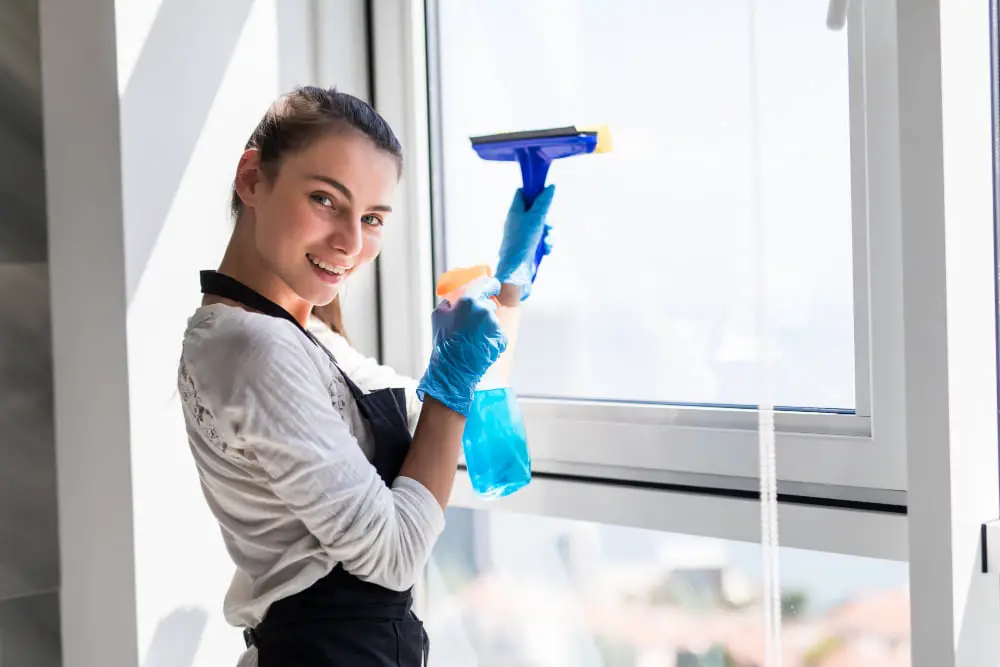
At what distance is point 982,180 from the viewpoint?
40.1 inches

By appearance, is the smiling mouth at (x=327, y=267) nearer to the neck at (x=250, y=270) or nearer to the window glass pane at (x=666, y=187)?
the neck at (x=250, y=270)

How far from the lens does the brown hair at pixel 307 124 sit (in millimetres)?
1066

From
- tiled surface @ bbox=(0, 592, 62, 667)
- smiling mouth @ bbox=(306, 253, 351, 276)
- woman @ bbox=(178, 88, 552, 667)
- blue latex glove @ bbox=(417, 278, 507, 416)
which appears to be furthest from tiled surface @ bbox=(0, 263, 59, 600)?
blue latex glove @ bbox=(417, 278, 507, 416)

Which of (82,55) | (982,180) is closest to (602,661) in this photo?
(982,180)

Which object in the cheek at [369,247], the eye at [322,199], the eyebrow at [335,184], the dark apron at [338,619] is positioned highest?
the eyebrow at [335,184]

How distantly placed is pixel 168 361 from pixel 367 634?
1.72 feet

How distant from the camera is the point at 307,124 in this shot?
1064mm

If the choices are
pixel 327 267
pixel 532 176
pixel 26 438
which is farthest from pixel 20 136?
pixel 532 176

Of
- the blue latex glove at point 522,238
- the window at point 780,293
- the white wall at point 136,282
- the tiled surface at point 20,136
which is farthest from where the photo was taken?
the tiled surface at point 20,136

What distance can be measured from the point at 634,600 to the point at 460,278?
552mm

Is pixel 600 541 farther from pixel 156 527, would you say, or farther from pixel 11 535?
pixel 11 535

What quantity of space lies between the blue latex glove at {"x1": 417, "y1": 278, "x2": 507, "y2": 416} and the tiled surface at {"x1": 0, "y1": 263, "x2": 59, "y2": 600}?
71cm

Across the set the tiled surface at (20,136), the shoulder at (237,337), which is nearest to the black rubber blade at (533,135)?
the shoulder at (237,337)

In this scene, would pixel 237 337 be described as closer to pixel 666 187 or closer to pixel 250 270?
pixel 250 270
